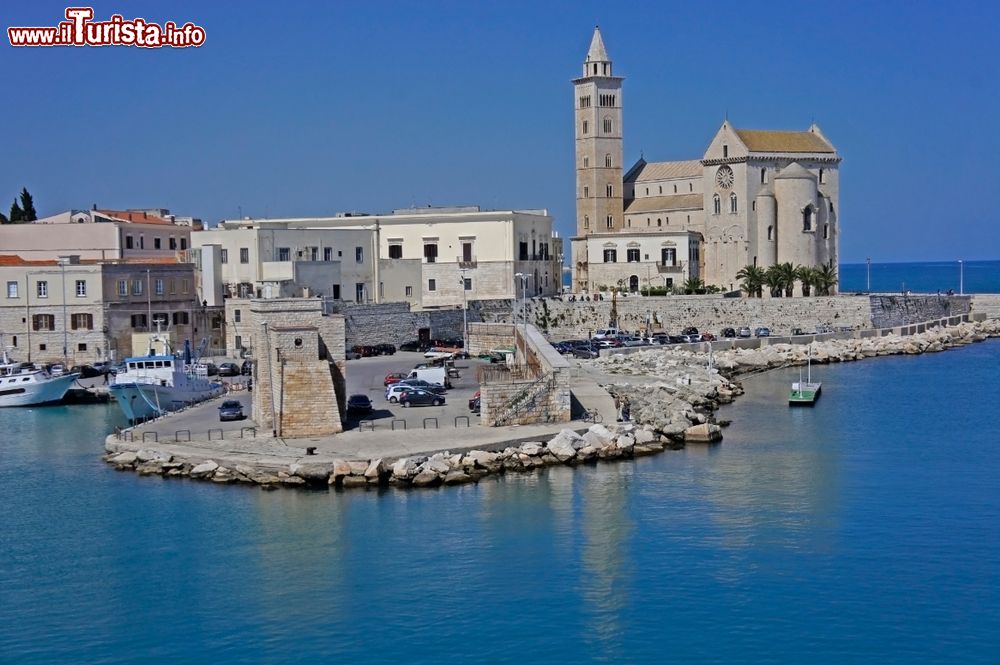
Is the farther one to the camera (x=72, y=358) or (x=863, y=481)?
(x=72, y=358)

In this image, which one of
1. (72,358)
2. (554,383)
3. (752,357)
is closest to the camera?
(554,383)

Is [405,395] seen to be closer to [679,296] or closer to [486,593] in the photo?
[486,593]

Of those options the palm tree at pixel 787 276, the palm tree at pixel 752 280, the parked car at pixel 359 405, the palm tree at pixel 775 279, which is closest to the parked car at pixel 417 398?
the parked car at pixel 359 405

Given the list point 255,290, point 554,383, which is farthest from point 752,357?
point 554,383

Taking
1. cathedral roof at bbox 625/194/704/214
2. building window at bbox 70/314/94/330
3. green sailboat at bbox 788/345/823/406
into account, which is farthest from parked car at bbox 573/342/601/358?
cathedral roof at bbox 625/194/704/214

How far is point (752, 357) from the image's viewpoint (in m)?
48.0

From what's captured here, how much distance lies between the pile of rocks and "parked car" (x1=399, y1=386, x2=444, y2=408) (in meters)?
5.36

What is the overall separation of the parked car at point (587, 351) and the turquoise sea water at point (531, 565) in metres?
18.0

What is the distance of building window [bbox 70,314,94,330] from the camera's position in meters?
43.7

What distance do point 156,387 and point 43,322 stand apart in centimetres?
1212

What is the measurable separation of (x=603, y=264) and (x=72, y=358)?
1080 inches

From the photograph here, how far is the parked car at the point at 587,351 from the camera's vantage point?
4659cm

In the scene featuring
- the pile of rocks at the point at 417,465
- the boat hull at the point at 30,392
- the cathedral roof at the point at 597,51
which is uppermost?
the cathedral roof at the point at 597,51
